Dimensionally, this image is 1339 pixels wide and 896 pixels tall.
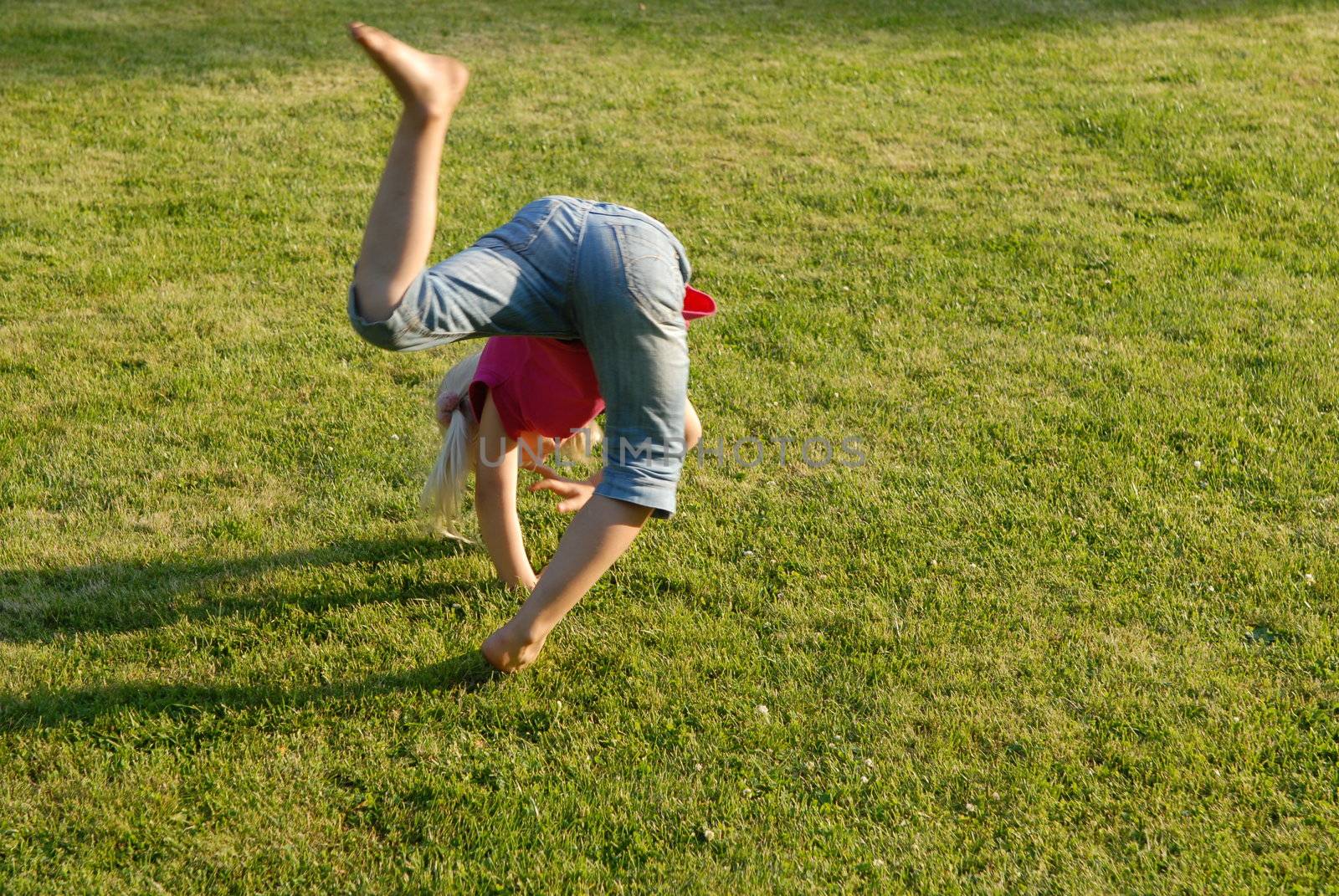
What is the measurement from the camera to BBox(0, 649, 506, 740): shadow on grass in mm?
3428

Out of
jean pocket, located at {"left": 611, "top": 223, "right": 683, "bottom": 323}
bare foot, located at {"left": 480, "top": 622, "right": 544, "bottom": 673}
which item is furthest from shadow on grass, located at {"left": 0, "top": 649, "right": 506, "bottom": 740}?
jean pocket, located at {"left": 611, "top": 223, "right": 683, "bottom": 323}

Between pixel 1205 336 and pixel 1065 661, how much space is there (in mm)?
2706

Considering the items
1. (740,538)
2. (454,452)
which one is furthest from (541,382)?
(740,538)

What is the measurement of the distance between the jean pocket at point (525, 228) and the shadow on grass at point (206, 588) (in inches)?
55.8

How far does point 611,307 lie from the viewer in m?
3.08

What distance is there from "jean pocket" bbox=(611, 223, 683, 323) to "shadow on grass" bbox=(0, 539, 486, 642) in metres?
1.41

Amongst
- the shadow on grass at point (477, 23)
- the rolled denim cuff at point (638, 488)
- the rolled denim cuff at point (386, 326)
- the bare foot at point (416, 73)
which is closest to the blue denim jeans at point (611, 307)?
the rolled denim cuff at point (638, 488)

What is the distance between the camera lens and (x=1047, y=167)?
25.8 ft

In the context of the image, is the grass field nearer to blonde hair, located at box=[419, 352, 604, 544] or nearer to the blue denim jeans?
blonde hair, located at box=[419, 352, 604, 544]

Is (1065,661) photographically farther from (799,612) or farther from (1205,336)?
(1205,336)

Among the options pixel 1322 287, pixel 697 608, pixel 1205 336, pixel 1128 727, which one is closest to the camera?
pixel 1128 727

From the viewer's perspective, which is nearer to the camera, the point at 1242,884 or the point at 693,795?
the point at 1242,884

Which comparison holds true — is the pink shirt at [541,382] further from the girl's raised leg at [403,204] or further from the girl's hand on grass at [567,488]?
the girl's raised leg at [403,204]

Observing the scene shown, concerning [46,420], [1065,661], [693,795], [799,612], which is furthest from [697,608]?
[46,420]
